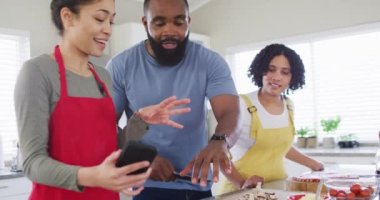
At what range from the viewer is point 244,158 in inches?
78.5

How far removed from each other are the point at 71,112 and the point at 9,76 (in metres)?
2.75

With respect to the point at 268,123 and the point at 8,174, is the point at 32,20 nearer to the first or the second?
the point at 8,174

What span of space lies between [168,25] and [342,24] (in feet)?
9.28

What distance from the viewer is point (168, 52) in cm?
157

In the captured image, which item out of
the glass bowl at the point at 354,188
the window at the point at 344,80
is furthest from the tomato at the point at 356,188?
the window at the point at 344,80

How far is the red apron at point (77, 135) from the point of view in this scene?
1040mm

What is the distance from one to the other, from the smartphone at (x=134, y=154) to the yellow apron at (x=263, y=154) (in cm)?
110

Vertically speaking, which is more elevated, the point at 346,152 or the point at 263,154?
the point at 263,154

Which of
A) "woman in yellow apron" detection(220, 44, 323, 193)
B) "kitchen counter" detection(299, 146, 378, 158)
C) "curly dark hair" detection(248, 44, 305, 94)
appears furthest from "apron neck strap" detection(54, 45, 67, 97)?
"kitchen counter" detection(299, 146, 378, 158)

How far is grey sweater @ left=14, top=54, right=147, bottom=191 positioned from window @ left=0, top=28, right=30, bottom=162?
2.67m

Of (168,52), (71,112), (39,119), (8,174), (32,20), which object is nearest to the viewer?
(39,119)

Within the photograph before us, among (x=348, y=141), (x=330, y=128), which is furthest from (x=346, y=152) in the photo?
(x=330, y=128)

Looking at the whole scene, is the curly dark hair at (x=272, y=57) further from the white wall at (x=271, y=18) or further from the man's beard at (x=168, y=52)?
the white wall at (x=271, y=18)

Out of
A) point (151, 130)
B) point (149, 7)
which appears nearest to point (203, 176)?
point (151, 130)
